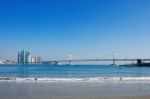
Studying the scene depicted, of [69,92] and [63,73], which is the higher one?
[69,92]

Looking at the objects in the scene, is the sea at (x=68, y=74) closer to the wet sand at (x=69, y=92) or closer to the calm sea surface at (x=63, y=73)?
the calm sea surface at (x=63, y=73)

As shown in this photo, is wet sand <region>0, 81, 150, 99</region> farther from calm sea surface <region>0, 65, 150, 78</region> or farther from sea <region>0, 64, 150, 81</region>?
calm sea surface <region>0, 65, 150, 78</region>

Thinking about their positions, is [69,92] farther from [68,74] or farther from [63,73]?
[63,73]

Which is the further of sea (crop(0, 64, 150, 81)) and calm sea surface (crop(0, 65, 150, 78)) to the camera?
calm sea surface (crop(0, 65, 150, 78))

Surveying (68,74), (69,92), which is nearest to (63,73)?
(68,74)

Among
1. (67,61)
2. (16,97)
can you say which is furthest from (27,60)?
(16,97)

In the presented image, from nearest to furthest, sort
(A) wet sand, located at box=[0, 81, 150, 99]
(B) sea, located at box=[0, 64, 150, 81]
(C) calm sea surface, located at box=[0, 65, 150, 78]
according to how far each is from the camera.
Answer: (A) wet sand, located at box=[0, 81, 150, 99] < (B) sea, located at box=[0, 64, 150, 81] < (C) calm sea surface, located at box=[0, 65, 150, 78]

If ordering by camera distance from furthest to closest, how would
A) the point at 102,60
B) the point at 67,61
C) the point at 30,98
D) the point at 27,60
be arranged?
the point at 27,60 → the point at 67,61 → the point at 102,60 → the point at 30,98

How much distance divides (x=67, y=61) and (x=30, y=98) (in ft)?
349

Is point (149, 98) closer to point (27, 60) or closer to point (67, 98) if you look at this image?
point (67, 98)

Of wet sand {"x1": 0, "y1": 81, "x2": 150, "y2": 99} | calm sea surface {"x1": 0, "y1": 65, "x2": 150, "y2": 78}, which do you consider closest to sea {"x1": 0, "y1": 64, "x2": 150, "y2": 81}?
calm sea surface {"x1": 0, "y1": 65, "x2": 150, "y2": 78}

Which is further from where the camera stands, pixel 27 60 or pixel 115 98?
pixel 27 60

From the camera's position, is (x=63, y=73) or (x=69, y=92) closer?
(x=69, y=92)

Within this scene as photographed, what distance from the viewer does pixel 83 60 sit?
108875mm
